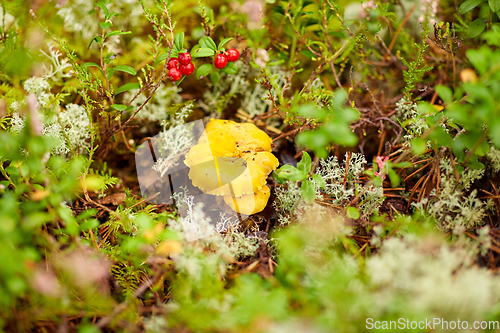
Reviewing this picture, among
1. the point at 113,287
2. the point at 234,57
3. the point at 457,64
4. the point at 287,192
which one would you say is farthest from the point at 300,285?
the point at 457,64

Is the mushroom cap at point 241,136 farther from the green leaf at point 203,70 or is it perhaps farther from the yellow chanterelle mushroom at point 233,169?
the green leaf at point 203,70

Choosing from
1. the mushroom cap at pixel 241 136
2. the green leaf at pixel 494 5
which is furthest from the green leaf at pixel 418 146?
the green leaf at pixel 494 5

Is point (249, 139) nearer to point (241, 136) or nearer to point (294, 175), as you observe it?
point (241, 136)

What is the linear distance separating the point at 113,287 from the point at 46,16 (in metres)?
2.12

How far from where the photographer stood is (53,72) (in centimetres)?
234

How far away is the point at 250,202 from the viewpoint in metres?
1.88

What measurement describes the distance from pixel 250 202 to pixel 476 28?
2.05 meters

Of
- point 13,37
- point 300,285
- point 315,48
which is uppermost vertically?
point 13,37

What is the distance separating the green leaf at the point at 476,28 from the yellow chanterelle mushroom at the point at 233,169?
1.71m

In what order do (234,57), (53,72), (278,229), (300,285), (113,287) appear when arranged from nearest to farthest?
1. (300,285)
2. (113,287)
3. (278,229)
4. (234,57)
5. (53,72)

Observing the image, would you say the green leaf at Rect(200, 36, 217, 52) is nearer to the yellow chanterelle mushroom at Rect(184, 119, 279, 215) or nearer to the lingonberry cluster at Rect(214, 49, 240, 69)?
the lingonberry cluster at Rect(214, 49, 240, 69)

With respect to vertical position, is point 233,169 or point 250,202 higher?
point 233,169

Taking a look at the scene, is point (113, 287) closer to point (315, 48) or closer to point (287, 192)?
point (287, 192)

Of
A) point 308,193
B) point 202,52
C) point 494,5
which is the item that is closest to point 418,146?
point 308,193
